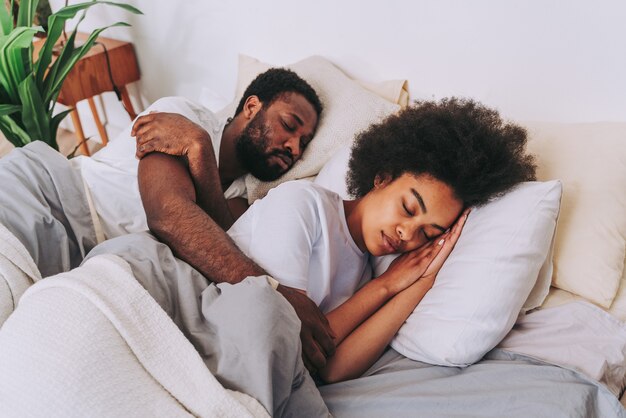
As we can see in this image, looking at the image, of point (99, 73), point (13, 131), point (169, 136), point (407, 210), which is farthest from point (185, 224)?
point (99, 73)

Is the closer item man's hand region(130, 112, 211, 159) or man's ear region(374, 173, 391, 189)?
man's ear region(374, 173, 391, 189)

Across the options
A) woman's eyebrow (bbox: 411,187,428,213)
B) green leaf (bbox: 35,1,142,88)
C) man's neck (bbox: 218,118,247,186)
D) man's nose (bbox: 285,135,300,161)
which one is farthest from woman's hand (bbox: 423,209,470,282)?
green leaf (bbox: 35,1,142,88)

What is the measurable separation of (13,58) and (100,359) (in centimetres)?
138

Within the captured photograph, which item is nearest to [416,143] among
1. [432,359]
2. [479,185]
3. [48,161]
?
[479,185]

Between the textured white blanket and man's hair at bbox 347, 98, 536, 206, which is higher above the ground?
man's hair at bbox 347, 98, 536, 206

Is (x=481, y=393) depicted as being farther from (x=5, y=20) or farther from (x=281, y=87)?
(x=5, y=20)

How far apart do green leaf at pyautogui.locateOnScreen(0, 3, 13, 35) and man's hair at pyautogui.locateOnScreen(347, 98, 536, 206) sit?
1.38 metres

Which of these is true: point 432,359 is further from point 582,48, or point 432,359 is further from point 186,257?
point 582,48

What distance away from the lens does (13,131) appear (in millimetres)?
1786

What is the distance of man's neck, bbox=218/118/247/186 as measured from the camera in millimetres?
1561

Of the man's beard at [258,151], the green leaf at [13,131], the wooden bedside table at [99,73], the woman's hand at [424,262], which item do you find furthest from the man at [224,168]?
the wooden bedside table at [99,73]

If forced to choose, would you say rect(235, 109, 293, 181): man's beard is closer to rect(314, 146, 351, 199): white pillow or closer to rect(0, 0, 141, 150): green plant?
rect(314, 146, 351, 199): white pillow

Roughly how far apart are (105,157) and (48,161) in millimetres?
248

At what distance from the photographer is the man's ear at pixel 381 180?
112 cm
